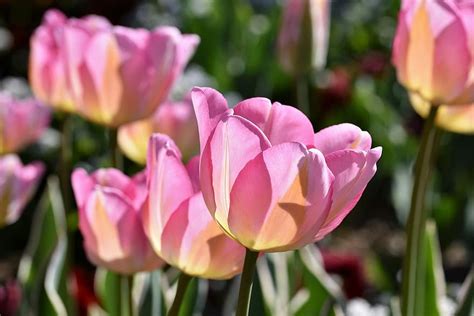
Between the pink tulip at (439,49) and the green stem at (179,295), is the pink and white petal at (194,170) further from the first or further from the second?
the pink tulip at (439,49)

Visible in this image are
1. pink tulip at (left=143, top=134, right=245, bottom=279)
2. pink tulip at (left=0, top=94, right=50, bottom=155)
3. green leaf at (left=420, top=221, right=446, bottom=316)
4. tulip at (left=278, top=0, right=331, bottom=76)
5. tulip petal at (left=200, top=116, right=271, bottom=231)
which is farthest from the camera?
tulip at (left=278, top=0, right=331, bottom=76)

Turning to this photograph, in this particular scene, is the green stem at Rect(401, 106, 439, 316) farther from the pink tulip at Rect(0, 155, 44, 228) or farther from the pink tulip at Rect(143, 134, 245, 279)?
the pink tulip at Rect(0, 155, 44, 228)

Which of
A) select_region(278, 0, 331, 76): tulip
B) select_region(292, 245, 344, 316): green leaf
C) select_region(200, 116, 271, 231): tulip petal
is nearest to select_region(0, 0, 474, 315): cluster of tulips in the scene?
select_region(200, 116, 271, 231): tulip petal

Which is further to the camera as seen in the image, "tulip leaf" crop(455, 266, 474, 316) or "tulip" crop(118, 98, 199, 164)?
"tulip" crop(118, 98, 199, 164)

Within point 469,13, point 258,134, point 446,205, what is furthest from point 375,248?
→ point 258,134

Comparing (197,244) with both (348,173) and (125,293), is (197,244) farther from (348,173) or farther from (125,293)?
(125,293)

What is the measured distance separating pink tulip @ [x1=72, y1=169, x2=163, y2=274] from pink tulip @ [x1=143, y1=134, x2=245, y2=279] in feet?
0.29

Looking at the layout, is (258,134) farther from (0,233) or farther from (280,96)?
(280,96)

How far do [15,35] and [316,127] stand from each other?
1.08 meters

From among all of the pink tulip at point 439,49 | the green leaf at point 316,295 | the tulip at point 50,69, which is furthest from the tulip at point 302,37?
the pink tulip at point 439,49

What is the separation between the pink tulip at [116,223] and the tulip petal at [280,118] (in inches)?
7.2

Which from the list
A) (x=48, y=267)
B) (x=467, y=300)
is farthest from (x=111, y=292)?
(x=467, y=300)

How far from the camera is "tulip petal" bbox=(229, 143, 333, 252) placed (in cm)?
62

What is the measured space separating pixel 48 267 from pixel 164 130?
0.75ft
